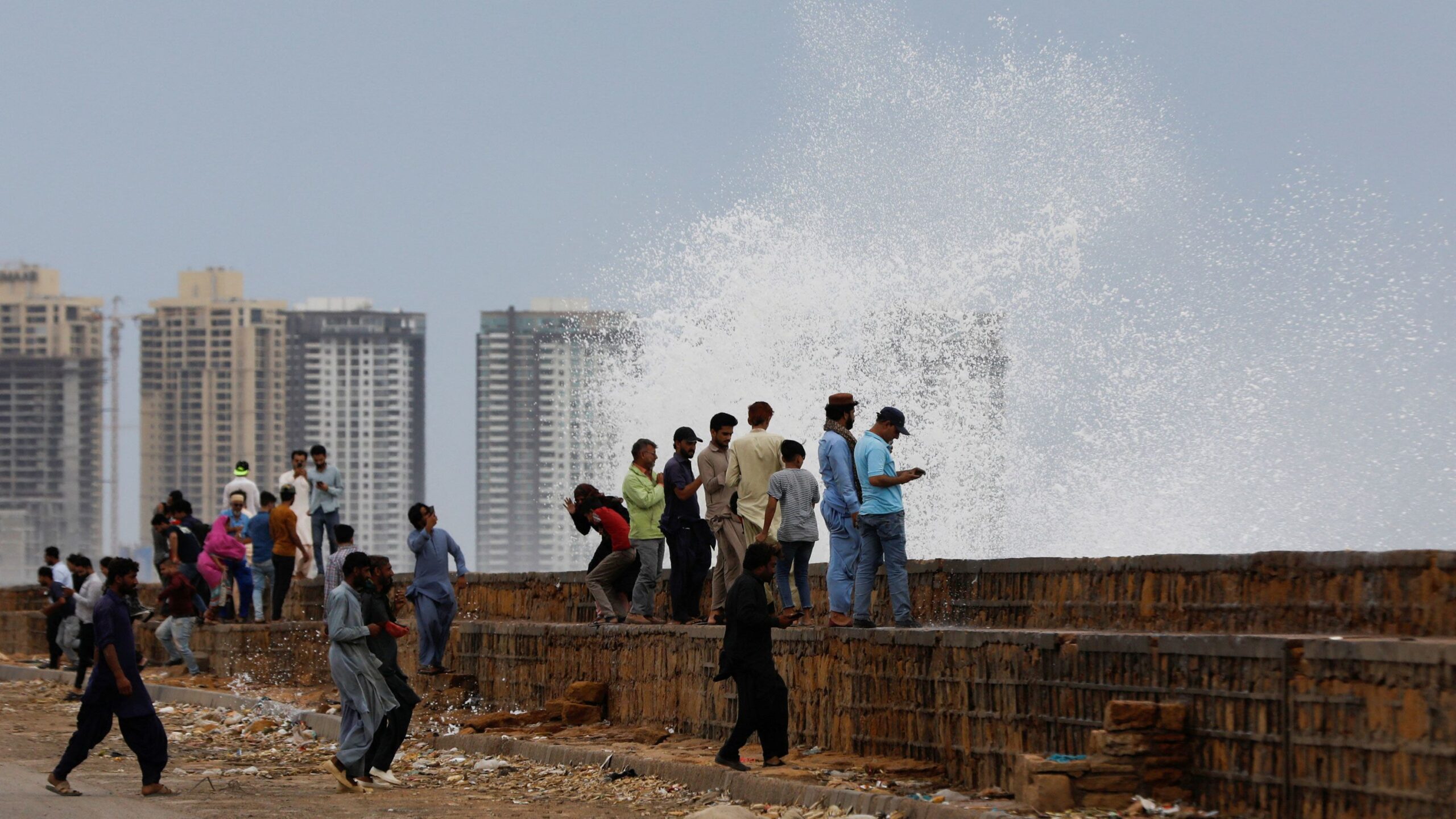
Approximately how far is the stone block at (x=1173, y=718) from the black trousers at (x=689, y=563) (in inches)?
228

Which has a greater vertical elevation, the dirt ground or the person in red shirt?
the person in red shirt

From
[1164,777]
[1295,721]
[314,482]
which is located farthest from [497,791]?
[314,482]

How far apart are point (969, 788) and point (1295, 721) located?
2.61 metres

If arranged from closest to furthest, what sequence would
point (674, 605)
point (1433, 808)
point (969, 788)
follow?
point (1433, 808) < point (969, 788) < point (674, 605)

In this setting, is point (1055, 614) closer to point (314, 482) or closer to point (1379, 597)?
point (1379, 597)

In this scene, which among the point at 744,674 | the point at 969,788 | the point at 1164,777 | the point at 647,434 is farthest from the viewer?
the point at 647,434

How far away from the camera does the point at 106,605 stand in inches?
490

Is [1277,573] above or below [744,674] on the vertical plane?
above

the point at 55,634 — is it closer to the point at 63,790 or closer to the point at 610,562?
the point at 610,562

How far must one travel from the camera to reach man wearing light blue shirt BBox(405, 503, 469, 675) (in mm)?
16047

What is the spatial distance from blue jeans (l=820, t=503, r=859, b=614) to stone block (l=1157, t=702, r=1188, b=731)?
3349mm

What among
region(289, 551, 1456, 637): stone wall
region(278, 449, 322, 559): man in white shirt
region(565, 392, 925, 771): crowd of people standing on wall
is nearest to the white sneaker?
region(565, 392, 925, 771): crowd of people standing on wall

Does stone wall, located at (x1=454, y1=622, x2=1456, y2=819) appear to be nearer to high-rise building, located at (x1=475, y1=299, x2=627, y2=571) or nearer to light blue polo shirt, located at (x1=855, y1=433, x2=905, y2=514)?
light blue polo shirt, located at (x1=855, y1=433, x2=905, y2=514)

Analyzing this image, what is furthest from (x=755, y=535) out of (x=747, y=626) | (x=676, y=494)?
(x=747, y=626)
